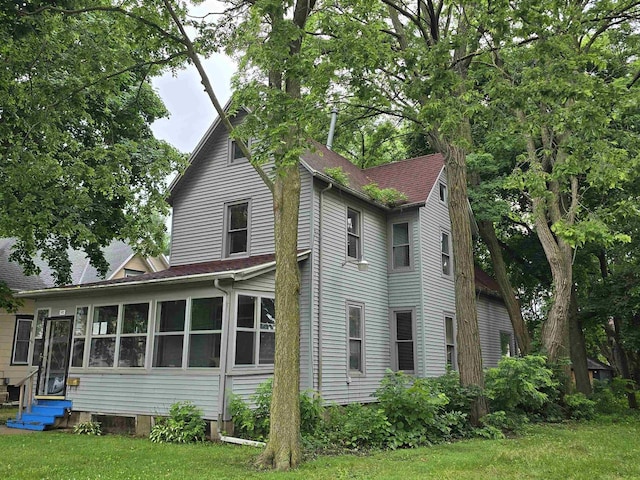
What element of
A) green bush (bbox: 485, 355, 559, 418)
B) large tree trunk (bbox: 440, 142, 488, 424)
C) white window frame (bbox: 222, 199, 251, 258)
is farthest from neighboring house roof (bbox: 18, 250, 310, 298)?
green bush (bbox: 485, 355, 559, 418)

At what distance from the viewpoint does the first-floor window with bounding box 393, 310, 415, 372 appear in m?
15.8

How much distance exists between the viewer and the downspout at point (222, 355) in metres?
10.6

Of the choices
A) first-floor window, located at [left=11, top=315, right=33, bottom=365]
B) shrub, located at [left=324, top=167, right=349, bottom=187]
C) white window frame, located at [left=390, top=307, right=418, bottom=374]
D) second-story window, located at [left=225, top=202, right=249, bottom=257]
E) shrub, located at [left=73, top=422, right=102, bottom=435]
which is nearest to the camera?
shrub, located at [left=73, top=422, right=102, bottom=435]

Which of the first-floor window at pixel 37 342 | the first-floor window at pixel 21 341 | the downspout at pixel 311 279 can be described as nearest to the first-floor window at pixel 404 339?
the downspout at pixel 311 279

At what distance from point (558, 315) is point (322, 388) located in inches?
310

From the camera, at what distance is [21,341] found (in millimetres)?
19141

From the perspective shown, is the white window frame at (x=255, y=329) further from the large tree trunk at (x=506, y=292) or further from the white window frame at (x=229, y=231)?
the large tree trunk at (x=506, y=292)

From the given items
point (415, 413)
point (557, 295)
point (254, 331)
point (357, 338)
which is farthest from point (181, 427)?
point (557, 295)

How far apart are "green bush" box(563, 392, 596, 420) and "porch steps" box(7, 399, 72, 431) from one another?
12.7 m

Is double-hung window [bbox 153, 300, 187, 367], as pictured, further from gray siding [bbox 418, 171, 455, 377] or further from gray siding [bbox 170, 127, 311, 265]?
gray siding [bbox 418, 171, 455, 377]

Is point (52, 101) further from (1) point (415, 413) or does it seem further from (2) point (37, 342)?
(1) point (415, 413)

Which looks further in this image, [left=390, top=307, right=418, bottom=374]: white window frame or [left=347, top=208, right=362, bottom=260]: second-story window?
[left=390, top=307, right=418, bottom=374]: white window frame

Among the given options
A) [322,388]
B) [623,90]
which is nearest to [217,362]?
[322,388]

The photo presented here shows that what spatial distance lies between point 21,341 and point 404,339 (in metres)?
13.5
